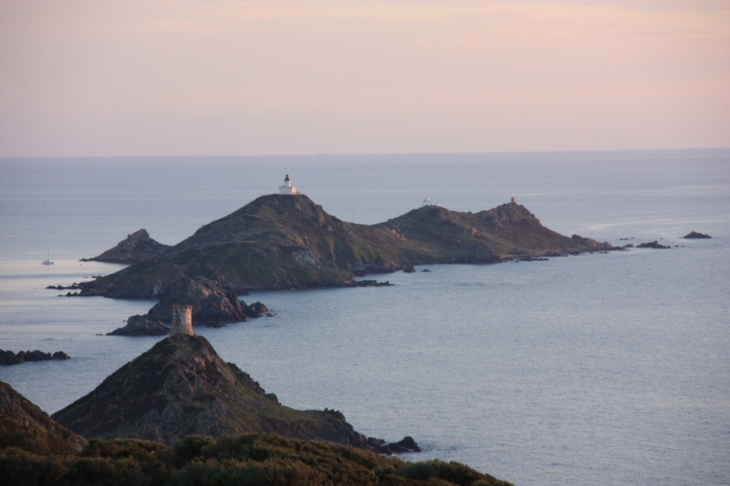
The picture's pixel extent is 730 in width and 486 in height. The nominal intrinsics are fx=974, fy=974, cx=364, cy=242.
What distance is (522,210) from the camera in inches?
7569

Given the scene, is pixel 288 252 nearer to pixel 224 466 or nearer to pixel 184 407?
pixel 184 407

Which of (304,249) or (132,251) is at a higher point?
(132,251)

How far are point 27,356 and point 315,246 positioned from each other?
65580 mm

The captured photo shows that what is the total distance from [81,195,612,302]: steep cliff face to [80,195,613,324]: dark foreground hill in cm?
16

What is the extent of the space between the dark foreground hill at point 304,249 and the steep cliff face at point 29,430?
61.6 m

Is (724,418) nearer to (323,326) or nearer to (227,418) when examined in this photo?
(227,418)

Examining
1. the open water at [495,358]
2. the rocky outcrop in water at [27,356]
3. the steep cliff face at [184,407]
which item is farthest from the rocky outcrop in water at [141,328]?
the steep cliff face at [184,407]

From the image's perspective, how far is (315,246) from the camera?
151 metres

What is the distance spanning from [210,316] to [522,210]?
9555 centimetres

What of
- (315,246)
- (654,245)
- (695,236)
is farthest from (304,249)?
(695,236)

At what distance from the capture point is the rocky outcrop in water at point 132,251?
15950 cm

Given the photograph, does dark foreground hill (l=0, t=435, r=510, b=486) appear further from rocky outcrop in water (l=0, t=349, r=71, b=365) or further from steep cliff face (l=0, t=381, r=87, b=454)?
rocky outcrop in water (l=0, t=349, r=71, b=365)

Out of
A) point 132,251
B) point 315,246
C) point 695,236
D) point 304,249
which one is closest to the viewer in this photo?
point 304,249

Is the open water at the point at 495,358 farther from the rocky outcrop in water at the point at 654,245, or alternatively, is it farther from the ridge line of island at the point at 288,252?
the rocky outcrop in water at the point at 654,245
